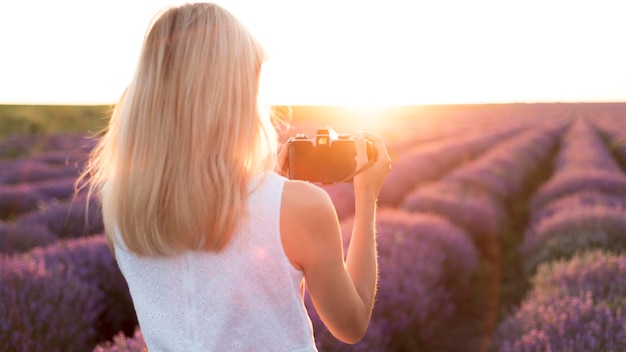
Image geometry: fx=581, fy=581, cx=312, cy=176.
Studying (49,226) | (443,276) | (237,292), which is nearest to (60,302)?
(443,276)

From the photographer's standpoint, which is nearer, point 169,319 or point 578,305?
point 169,319

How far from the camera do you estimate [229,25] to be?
109cm

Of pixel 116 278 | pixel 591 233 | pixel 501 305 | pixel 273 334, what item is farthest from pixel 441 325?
pixel 273 334

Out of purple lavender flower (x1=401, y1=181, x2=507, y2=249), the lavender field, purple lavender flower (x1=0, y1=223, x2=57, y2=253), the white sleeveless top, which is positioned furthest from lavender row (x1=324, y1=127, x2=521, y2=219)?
the white sleeveless top

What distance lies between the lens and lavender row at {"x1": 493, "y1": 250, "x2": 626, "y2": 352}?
2871 millimetres

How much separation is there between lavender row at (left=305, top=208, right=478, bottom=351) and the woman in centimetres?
215

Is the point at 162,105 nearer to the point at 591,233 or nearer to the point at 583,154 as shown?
the point at 591,233

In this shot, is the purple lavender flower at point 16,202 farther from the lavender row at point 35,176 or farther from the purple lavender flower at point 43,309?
the purple lavender flower at point 43,309

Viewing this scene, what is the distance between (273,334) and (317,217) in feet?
0.87

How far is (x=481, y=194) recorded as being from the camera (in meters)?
8.88

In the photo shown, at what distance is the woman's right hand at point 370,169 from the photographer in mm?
1361

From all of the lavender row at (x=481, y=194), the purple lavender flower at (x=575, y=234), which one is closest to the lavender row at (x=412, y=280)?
the purple lavender flower at (x=575, y=234)

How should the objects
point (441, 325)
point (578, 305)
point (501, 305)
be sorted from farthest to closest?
1. point (501, 305)
2. point (441, 325)
3. point (578, 305)

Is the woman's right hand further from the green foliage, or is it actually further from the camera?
the green foliage
